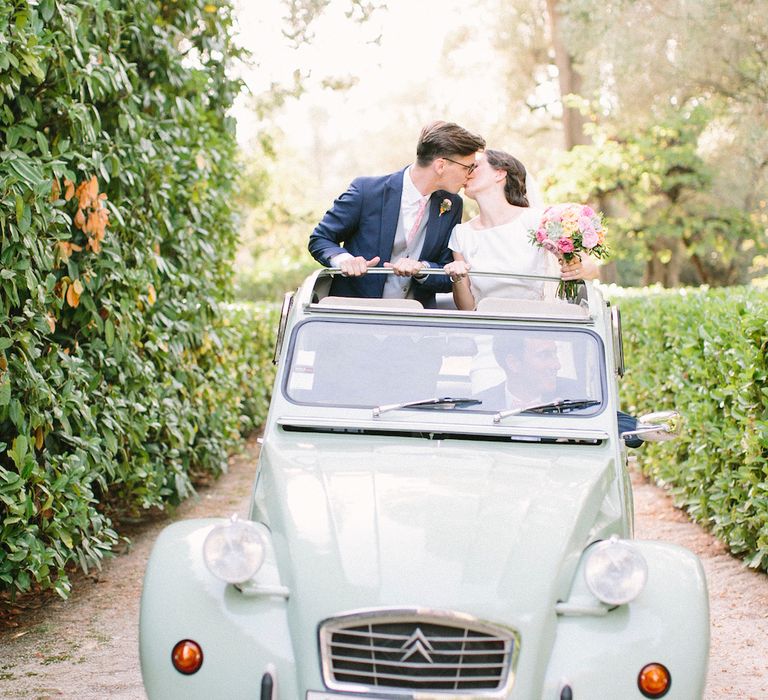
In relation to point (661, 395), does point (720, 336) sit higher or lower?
higher

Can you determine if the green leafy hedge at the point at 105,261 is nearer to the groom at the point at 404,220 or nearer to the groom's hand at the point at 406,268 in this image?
the groom at the point at 404,220

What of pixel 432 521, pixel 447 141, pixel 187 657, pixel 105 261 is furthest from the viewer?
pixel 105 261

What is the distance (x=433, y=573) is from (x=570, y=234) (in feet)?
8.40

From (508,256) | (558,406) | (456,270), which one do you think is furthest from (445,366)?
(508,256)

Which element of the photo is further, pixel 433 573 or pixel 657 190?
pixel 657 190

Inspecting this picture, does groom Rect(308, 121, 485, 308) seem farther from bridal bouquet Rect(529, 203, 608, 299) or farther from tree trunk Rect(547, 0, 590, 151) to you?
tree trunk Rect(547, 0, 590, 151)

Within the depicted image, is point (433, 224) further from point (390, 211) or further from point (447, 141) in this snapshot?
point (447, 141)

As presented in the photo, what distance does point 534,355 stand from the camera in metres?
4.86

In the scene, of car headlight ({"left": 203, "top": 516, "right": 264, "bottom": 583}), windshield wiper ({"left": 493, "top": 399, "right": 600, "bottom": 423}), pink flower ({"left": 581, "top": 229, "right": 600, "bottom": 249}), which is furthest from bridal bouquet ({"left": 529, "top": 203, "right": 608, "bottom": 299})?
car headlight ({"left": 203, "top": 516, "right": 264, "bottom": 583})

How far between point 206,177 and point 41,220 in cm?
322

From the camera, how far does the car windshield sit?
15.6ft

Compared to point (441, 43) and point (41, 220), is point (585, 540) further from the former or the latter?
point (441, 43)

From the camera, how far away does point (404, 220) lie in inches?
249

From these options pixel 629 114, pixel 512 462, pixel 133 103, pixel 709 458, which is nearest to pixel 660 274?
pixel 629 114
